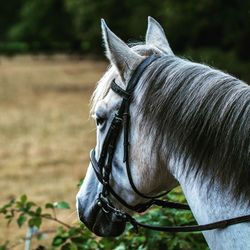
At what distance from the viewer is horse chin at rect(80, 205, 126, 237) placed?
2.71 m

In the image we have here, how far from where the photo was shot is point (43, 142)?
14758 millimetres

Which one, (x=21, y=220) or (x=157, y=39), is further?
(x=21, y=220)

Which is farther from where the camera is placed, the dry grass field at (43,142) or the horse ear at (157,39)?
the dry grass field at (43,142)

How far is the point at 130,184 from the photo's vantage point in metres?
2.54

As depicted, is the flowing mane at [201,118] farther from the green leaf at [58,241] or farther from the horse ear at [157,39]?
the green leaf at [58,241]

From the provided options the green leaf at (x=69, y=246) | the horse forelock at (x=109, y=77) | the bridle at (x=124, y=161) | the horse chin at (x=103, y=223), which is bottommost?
the green leaf at (x=69, y=246)

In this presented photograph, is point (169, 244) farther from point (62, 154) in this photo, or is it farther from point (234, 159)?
point (62, 154)

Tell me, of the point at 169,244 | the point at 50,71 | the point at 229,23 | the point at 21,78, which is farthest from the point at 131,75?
the point at 50,71

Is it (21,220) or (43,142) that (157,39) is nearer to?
(21,220)

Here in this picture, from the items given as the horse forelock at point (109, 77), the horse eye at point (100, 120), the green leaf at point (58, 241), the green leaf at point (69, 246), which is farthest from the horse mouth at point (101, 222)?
the green leaf at point (58, 241)

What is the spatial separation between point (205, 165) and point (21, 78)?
37966 mm

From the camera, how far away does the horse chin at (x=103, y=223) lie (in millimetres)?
2707

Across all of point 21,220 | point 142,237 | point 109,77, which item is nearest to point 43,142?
point 21,220

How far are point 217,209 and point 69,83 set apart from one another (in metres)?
33.2
